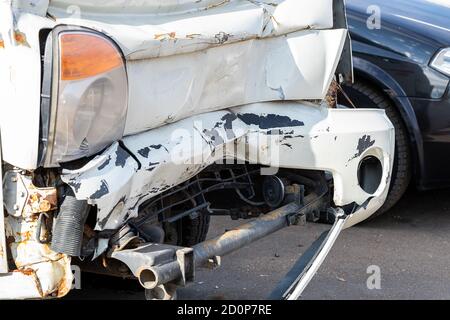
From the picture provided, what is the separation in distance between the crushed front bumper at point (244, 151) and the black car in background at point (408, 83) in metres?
1.21

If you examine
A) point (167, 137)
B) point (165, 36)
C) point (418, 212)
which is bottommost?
point (418, 212)

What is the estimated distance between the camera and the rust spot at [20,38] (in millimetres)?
2281

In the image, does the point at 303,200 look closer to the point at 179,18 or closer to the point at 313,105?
the point at 313,105

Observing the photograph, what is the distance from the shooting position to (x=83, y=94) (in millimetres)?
2357

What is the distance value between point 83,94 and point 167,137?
0.43 meters

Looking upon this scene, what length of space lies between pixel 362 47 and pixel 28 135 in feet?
9.68

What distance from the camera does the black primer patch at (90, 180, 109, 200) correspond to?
240 cm

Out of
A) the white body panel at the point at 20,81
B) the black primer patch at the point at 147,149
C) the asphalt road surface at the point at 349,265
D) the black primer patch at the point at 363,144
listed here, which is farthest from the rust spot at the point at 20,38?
the asphalt road surface at the point at 349,265

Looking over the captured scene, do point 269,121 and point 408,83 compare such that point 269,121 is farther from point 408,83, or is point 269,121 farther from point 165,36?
point 408,83

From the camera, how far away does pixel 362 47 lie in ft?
15.7

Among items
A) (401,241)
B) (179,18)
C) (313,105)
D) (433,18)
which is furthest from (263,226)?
(433,18)

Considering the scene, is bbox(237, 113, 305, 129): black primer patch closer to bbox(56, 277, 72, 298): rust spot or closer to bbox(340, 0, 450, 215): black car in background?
bbox(56, 277, 72, 298): rust spot

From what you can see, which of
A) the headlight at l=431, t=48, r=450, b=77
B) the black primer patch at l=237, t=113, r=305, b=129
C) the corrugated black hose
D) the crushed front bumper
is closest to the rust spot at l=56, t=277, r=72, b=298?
the corrugated black hose

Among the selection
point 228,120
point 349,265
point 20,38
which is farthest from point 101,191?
point 349,265
